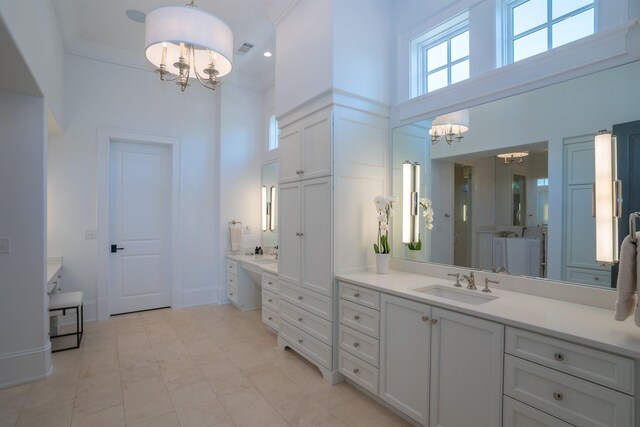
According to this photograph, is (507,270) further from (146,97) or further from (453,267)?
(146,97)

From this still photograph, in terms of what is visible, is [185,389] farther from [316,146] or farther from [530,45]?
[530,45]

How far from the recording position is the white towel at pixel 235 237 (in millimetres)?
4789

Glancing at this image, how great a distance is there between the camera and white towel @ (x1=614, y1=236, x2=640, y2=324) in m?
1.33

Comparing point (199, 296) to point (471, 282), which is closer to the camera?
point (471, 282)

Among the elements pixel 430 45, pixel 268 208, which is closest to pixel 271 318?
pixel 268 208

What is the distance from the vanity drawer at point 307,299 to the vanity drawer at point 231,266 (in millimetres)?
1494

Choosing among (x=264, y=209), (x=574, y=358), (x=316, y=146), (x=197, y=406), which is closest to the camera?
(x=574, y=358)

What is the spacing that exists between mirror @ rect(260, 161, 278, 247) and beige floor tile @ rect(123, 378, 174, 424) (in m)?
2.36

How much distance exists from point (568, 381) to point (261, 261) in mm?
3406

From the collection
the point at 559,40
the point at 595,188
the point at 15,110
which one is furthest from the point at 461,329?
the point at 15,110

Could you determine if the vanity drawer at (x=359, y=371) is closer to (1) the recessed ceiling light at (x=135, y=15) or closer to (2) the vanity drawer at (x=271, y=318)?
(2) the vanity drawer at (x=271, y=318)

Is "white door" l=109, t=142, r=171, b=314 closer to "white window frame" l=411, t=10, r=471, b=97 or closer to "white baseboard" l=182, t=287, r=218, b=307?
"white baseboard" l=182, t=287, r=218, b=307

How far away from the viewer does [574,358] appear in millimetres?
1335

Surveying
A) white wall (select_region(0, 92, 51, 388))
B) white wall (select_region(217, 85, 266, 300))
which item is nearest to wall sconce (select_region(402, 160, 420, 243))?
white wall (select_region(217, 85, 266, 300))
